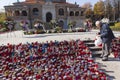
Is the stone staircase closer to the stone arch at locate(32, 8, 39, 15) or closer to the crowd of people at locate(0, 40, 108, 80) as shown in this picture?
the crowd of people at locate(0, 40, 108, 80)

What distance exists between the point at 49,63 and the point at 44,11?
164 ft

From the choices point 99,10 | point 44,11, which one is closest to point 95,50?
point 44,11

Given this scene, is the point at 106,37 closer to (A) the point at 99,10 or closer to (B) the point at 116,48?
Answer: (B) the point at 116,48

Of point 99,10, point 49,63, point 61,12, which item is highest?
point 99,10

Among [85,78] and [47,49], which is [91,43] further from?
[85,78]

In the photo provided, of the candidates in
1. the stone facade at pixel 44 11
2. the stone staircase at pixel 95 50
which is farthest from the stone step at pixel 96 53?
the stone facade at pixel 44 11

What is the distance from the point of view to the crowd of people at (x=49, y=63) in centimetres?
793

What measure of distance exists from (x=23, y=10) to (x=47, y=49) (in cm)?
4746

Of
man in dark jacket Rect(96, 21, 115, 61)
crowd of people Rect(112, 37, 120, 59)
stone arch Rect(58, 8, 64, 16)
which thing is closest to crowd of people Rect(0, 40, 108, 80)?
man in dark jacket Rect(96, 21, 115, 61)

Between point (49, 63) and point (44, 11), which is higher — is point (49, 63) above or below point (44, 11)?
below

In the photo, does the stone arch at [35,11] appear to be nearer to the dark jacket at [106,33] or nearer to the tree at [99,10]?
the tree at [99,10]

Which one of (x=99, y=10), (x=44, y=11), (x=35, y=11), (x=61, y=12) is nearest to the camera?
(x=44, y=11)

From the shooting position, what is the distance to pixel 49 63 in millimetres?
9789

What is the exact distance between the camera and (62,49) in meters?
12.0
